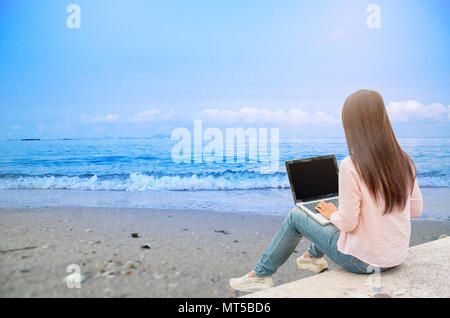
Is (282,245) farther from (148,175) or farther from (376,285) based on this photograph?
(148,175)

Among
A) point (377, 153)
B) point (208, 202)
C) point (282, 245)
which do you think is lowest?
point (208, 202)

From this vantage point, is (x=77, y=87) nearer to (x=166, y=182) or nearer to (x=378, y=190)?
(x=166, y=182)

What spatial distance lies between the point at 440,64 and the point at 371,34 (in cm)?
145

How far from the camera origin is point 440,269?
4.72 feet

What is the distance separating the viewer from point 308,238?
1.36 meters

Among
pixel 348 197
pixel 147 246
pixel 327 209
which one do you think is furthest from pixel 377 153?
pixel 147 246

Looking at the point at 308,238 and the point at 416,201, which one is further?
the point at 308,238

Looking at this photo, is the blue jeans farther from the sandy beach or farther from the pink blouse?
the sandy beach

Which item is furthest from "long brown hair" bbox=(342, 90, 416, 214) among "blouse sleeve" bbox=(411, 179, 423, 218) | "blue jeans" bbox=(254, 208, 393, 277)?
"blue jeans" bbox=(254, 208, 393, 277)

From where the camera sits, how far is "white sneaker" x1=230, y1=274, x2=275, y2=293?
1436 millimetres

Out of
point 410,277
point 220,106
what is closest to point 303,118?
point 220,106

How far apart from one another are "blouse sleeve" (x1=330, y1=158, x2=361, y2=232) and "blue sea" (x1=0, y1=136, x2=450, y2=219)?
2.34 metres

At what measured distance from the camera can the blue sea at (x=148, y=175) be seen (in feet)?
13.0

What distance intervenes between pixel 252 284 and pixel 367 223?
61 cm
